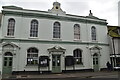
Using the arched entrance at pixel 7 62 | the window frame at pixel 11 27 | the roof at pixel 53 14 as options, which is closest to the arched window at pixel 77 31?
the roof at pixel 53 14

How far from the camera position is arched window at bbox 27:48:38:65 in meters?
A: 18.9

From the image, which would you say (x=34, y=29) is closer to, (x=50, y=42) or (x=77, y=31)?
(x=50, y=42)

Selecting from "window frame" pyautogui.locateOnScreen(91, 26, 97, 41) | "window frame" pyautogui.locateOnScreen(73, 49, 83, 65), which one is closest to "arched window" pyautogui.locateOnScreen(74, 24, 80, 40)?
"window frame" pyautogui.locateOnScreen(73, 49, 83, 65)

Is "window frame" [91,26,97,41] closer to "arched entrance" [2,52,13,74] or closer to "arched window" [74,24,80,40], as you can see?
"arched window" [74,24,80,40]

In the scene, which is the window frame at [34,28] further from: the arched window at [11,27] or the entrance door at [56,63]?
the entrance door at [56,63]

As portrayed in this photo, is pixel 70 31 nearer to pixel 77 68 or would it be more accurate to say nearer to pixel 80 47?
pixel 80 47

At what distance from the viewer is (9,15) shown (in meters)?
18.7

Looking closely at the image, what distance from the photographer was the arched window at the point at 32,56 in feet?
62.0

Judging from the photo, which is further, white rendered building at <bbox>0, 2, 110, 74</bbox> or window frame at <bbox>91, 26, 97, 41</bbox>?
window frame at <bbox>91, 26, 97, 41</bbox>

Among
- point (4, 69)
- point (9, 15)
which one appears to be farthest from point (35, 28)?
point (4, 69)

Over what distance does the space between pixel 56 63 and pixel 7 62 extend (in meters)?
6.45

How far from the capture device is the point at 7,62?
58.5ft

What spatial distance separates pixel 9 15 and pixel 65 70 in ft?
35.0

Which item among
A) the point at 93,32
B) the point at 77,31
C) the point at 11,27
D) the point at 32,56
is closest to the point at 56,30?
the point at 77,31
